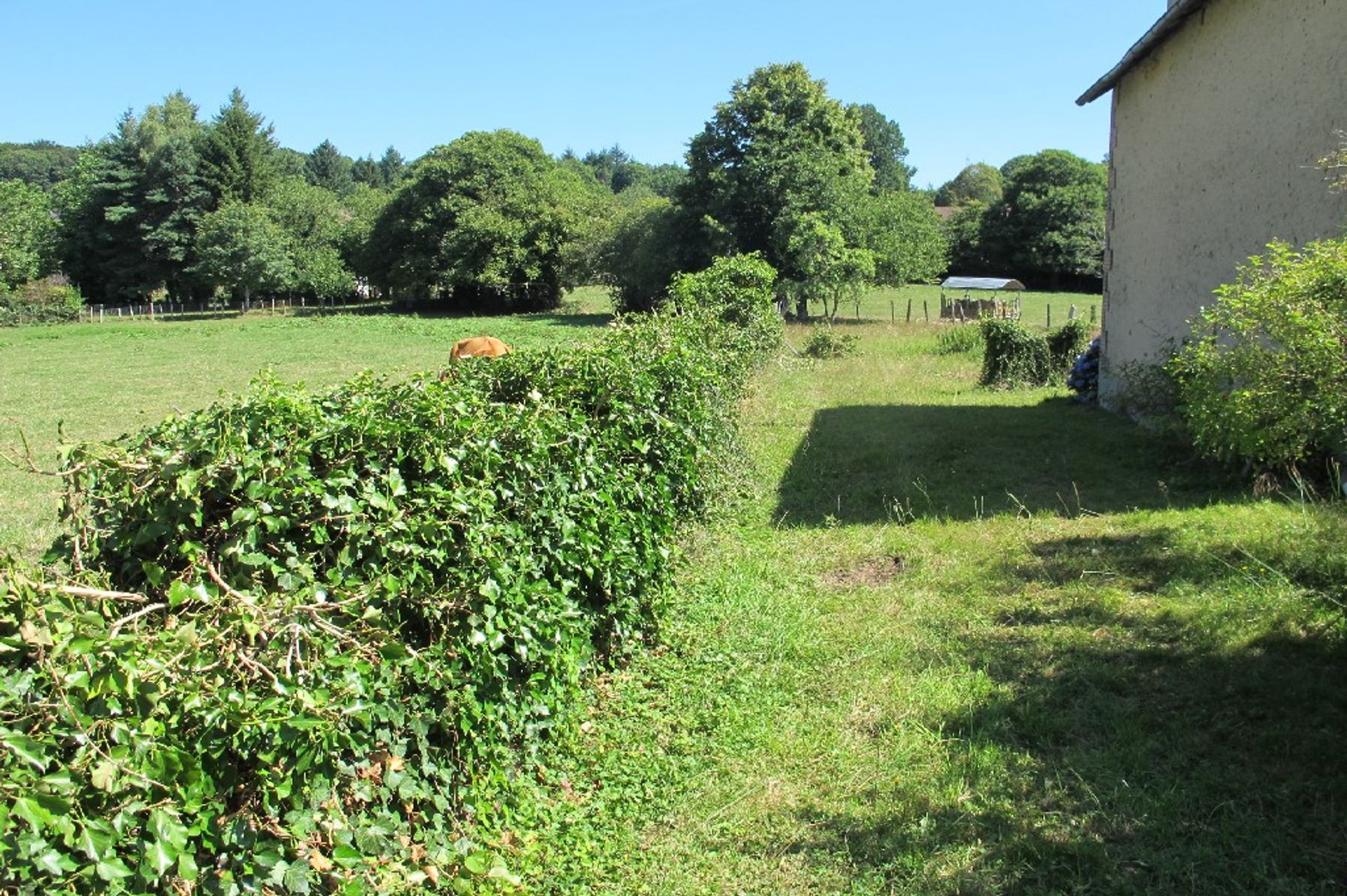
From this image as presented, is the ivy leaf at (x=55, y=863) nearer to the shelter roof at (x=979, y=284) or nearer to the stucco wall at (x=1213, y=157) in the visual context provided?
the stucco wall at (x=1213, y=157)

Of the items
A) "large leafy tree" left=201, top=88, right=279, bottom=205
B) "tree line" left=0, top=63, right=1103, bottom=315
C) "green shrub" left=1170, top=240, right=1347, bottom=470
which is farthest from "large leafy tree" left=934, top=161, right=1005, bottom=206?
"green shrub" left=1170, top=240, right=1347, bottom=470

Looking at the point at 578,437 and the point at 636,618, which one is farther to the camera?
the point at 636,618

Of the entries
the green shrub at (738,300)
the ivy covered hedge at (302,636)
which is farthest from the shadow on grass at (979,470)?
the ivy covered hedge at (302,636)

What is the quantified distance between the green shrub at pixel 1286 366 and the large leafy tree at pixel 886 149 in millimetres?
101186

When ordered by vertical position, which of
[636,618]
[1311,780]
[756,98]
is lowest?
[1311,780]

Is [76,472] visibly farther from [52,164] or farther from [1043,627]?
[52,164]

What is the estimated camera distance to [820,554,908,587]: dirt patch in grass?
22.7 feet

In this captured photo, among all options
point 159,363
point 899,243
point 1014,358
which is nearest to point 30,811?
point 1014,358

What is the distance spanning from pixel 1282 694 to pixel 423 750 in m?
4.39

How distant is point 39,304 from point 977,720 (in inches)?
2189

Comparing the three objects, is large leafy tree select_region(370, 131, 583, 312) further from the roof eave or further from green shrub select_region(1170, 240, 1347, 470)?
Answer: green shrub select_region(1170, 240, 1347, 470)

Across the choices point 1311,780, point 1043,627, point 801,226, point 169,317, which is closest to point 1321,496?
point 1043,627

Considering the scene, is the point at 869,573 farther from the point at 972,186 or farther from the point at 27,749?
the point at 972,186

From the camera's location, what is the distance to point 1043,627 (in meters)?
5.96
